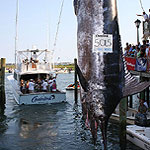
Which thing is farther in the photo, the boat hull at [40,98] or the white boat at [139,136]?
the boat hull at [40,98]

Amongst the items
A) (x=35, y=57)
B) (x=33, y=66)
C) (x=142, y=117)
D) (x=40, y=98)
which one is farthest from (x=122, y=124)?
(x=35, y=57)

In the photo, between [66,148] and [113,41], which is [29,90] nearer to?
[66,148]

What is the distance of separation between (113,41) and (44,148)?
4609 mm

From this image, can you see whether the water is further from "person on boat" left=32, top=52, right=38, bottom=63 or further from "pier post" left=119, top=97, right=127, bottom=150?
"person on boat" left=32, top=52, right=38, bottom=63

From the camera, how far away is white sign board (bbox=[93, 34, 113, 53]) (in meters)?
2.68

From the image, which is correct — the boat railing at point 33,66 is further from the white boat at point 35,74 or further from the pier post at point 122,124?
the pier post at point 122,124

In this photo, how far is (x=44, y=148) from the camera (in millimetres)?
6359

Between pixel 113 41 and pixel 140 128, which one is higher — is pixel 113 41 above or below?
above

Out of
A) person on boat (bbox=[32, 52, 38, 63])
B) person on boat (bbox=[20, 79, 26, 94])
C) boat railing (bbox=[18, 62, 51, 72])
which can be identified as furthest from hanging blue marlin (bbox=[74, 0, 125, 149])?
person on boat (bbox=[32, 52, 38, 63])

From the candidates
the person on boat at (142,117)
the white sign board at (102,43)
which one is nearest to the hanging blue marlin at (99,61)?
the white sign board at (102,43)

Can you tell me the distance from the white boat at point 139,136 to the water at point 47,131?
7.8 inches

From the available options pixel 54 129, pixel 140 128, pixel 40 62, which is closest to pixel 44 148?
pixel 54 129

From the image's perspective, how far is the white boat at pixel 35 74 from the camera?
12641 mm

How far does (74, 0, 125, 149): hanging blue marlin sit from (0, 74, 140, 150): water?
7.68 feet
